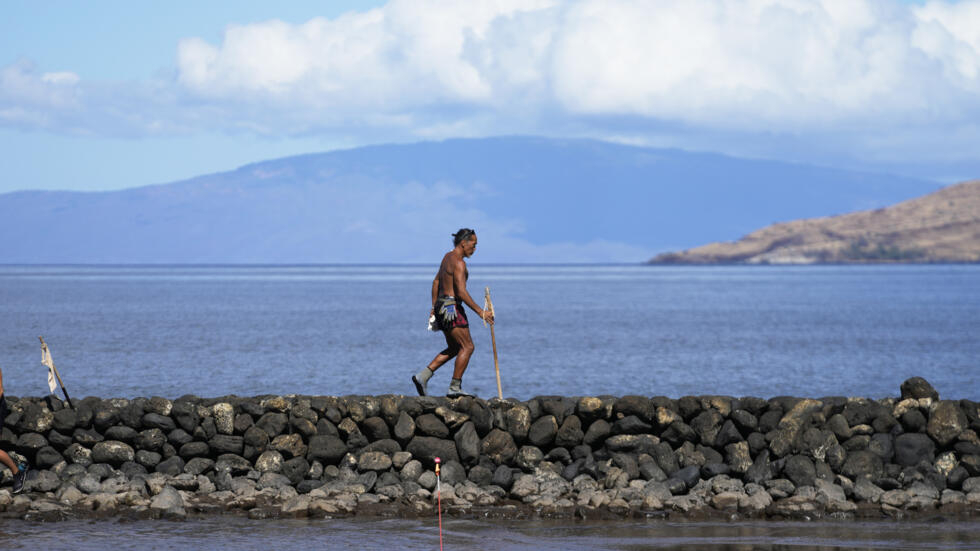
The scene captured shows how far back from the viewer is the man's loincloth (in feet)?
51.5

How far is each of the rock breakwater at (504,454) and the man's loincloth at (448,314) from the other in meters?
0.96

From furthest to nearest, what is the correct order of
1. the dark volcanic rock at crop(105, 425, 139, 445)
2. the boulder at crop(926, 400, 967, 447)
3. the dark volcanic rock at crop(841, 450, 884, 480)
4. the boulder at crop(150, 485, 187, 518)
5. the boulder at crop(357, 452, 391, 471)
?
the dark volcanic rock at crop(105, 425, 139, 445), the boulder at crop(926, 400, 967, 447), the boulder at crop(357, 452, 391, 471), the dark volcanic rock at crop(841, 450, 884, 480), the boulder at crop(150, 485, 187, 518)

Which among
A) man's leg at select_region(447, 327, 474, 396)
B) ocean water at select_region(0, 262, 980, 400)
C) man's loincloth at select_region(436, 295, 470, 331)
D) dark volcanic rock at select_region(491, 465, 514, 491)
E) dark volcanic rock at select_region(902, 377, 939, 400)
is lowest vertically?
ocean water at select_region(0, 262, 980, 400)

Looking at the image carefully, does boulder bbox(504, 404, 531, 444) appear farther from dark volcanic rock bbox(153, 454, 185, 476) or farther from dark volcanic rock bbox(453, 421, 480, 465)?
dark volcanic rock bbox(153, 454, 185, 476)

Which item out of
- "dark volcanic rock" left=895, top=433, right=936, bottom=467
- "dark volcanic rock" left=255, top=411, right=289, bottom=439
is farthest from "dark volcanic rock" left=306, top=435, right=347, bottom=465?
"dark volcanic rock" left=895, top=433, right=936, bottom=467

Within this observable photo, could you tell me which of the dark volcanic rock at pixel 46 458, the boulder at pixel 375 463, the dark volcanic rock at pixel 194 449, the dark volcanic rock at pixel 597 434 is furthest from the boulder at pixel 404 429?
the dark volcanic rock at pixel 46 458

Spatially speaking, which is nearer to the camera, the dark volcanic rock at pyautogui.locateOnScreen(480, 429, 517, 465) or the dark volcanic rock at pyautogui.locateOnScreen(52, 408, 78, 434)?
the dark volcanic rock at pyautogui.locateOnScreen(480, 429, 517, 465)

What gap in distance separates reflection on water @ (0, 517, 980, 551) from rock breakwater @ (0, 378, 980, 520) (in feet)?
1.82

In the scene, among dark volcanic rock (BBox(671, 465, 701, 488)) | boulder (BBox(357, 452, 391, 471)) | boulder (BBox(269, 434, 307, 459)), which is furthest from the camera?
boulder (BBox(269, 434, 307, 459))

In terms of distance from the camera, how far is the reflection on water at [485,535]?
40.2 ft

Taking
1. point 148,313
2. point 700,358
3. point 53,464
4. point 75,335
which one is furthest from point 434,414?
point 148,313

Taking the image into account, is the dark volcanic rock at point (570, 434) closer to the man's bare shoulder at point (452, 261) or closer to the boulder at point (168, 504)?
the man's bare shoulder at point (452, 261)

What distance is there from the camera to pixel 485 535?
12.9 metres

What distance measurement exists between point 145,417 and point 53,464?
121 centimetres
